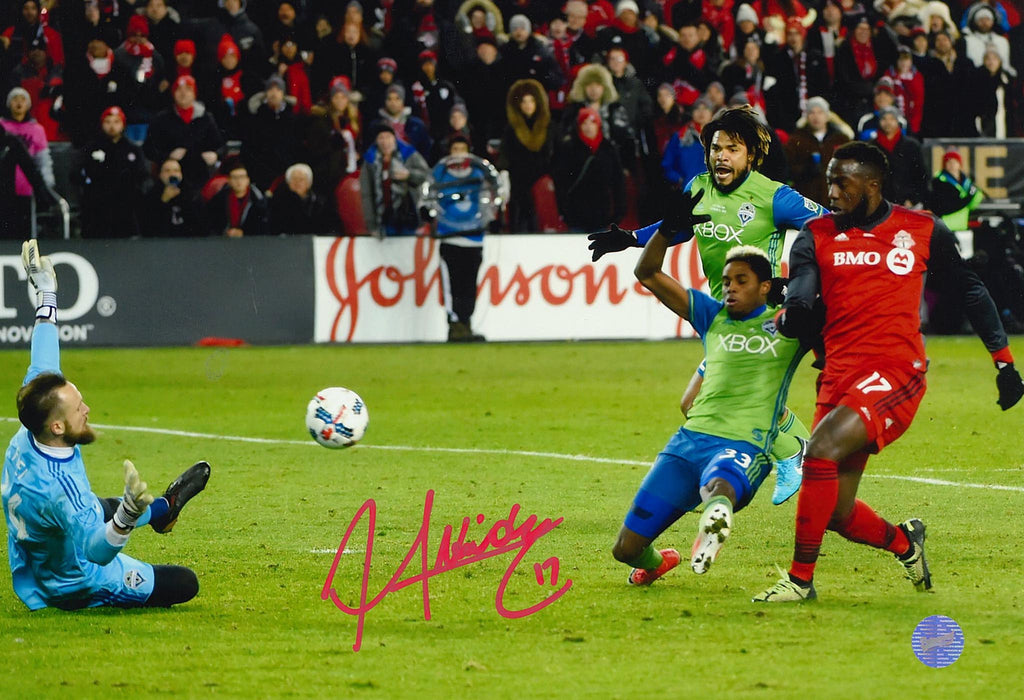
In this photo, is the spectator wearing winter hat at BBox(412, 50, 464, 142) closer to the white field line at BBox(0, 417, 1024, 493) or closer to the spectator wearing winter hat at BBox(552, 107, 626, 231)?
the spectator wearing winter hat at BBox(552, 107, 626, 231)

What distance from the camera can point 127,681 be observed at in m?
5.79

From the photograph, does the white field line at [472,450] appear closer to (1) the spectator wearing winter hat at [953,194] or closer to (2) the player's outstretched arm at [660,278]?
(2) the player's outstretched arm at [660,278]

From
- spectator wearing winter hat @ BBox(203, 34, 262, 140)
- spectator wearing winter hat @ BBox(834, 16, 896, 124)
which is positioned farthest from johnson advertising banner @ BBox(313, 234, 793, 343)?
spectator wearing winter hat @ BBox(834, 16, 896, 124)

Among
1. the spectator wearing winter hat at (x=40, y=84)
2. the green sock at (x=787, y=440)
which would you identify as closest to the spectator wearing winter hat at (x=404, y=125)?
the spectator wearing winter hat at (x=40, y=84)

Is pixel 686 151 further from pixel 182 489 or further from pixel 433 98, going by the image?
pixel 182 489

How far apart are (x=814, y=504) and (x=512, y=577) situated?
1525 mm

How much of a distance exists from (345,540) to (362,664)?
7.98ft

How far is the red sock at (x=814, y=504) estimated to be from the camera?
685 centimetres

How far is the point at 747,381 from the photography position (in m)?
7.36

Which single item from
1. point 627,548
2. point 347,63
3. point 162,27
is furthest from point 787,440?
point 162,27

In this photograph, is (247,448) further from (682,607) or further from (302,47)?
(302,47)

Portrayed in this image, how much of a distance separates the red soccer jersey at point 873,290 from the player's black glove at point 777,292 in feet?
0.94

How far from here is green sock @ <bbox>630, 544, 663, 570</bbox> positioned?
734 cm
